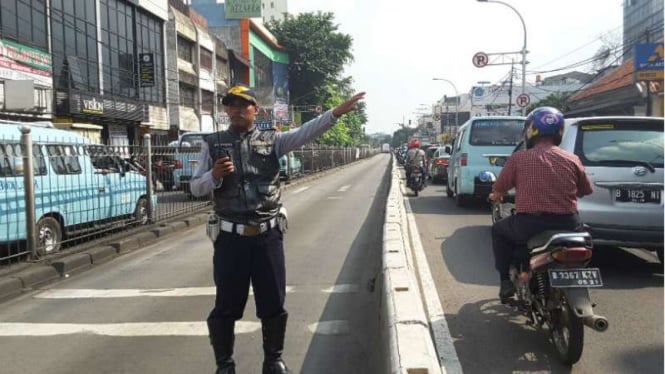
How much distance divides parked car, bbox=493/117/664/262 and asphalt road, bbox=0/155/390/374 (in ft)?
6.61

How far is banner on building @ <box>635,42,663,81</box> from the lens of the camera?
741 inches

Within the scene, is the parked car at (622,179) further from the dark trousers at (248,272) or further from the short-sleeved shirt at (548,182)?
the dark trousers at (248,272)

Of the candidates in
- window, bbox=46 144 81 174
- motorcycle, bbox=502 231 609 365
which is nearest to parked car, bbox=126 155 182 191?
window, bbox=46 144 81 174

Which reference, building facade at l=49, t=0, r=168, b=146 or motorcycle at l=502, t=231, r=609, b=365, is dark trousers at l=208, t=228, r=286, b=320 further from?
building facade at l=49, t=0, r=168, b=146

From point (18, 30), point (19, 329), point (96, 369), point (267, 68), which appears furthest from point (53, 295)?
point (267, 68)

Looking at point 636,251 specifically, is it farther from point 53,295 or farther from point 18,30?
point 18,30

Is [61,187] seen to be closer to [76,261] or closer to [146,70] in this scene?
[76,261]

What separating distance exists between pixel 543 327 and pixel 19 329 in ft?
14.6

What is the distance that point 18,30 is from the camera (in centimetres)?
2028

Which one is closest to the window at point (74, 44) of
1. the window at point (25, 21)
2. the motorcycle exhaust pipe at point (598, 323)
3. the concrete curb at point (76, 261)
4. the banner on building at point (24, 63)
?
the window at point (25, 21)

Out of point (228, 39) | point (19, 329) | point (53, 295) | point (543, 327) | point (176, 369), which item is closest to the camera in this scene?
point (176, 369)

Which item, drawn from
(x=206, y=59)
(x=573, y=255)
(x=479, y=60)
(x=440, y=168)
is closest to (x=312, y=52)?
(x=206, y=59)

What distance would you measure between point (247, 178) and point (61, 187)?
5677mm

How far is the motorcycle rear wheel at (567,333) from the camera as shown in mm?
3662
